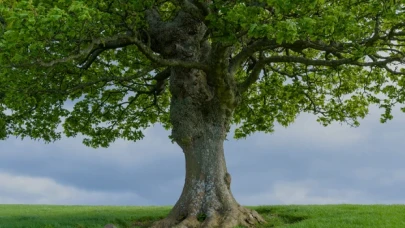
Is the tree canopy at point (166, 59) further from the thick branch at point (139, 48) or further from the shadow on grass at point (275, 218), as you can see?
the shadow on grass at point (275, 218)

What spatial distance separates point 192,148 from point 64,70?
7344mm

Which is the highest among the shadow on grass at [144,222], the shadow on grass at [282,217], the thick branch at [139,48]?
the thick branch at [139,48]

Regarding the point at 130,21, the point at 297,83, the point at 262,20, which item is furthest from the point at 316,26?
the point at 297,83

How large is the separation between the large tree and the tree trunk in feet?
0.15

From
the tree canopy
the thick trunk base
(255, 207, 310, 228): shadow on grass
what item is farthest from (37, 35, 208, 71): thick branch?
(255, 207, 310, 228): shadow on grass

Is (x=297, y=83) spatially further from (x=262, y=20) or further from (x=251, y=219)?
(x=262, y=20)

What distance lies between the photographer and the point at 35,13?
13.6 m

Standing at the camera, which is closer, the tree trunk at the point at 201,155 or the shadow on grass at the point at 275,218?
the tree trunk at the point at 201,155

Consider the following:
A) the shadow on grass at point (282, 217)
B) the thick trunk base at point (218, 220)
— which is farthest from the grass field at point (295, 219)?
the thick trunk base at point (218, 220)

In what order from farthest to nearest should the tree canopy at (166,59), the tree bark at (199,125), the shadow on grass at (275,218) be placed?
the shadow on grass at (275,218) → the tree bark at (199,125) → the tree canopy at (166,59)

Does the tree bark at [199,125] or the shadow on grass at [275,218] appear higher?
the tree bark at [199,125]

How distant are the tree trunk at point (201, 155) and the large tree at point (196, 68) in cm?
5

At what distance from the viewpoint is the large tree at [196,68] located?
50.2 feet

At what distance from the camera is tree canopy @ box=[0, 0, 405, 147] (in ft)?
49.1
